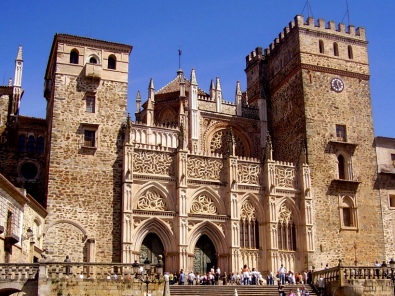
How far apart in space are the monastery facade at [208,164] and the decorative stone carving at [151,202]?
2.7 inches

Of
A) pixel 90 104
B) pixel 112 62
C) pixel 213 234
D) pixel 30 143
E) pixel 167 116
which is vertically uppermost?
pixel 112 62

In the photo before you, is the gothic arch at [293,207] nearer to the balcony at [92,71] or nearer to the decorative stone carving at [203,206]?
the decorative stone carving at [203,206]

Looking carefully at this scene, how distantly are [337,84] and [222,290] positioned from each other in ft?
66.4

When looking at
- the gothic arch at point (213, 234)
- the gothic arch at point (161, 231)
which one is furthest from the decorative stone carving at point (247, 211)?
the gothic arch at point (161, 231)

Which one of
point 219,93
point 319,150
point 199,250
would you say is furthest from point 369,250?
point 219,93

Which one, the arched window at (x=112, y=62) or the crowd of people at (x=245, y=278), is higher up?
the arched window at (x=112, y=62)

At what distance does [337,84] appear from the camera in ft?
150

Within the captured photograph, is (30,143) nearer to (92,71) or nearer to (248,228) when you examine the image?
(92,71)

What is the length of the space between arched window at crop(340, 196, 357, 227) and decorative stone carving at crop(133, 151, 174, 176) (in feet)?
43.1

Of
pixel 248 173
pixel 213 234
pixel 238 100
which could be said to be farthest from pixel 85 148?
pixel 238 100

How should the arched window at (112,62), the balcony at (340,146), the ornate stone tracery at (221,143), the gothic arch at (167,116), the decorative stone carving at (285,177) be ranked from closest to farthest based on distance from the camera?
1. the arched window at (112,62)
2. the decorative stone carving at (285,177)
3. the balcony at (340,146)
4. the ornate stone tracery at (221,143)
5. the gothic arch at (167,116)

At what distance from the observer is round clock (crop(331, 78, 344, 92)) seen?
4547 cm

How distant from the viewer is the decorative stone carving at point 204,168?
129ft

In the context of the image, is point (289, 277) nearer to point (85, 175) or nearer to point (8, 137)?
point (85, 175)
